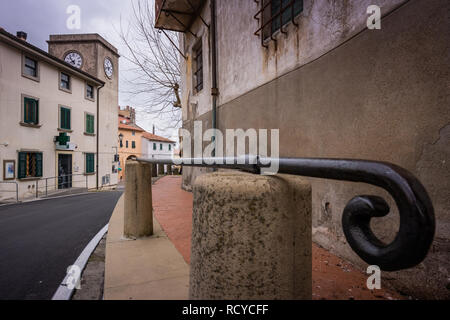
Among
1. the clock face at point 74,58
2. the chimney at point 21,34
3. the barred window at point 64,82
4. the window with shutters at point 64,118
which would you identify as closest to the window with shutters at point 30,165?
the window with shutters at point 64,118

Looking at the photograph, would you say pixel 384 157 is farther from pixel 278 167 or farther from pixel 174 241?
pixel 174 241

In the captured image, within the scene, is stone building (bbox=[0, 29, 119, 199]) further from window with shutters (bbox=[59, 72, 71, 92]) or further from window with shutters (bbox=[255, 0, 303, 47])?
window with shutters (bbox=[255, 0, 303, 47])

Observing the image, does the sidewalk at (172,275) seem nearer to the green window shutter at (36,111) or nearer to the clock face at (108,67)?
the green window shutter at (36,111)

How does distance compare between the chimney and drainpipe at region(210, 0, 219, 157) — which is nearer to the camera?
drainpipe at region(210, 0, 219, 157)

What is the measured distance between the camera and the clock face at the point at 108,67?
2344cm

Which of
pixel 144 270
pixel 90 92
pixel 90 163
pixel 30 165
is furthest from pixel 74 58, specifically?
pixel 144 270

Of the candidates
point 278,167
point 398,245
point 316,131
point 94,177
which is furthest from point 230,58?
point 94,177

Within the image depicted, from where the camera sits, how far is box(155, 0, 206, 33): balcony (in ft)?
23.3

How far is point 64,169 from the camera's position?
1788cm

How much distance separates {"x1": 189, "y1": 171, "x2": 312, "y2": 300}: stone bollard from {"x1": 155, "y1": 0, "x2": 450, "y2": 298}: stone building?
1.58m

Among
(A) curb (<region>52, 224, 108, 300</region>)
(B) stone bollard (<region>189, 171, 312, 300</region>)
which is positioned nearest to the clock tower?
(A) curb (<region>52, 224, 108, 300</region>)

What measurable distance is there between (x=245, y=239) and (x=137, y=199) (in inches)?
93.0

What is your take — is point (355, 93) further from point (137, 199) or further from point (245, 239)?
point (137, 199)

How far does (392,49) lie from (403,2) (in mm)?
359
